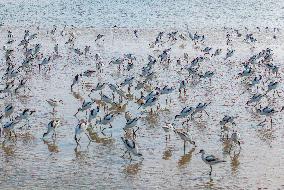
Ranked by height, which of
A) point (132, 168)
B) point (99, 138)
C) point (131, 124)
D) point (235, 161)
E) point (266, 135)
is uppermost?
point (131, 124)

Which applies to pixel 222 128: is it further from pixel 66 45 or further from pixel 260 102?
pixel 66 45

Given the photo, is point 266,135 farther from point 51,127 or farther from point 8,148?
point 8,148

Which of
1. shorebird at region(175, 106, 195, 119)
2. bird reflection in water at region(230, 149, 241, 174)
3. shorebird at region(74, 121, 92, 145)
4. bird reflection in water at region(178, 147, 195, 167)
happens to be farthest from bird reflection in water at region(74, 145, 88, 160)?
bird reflection in water at region(230, 149, 241, 174)

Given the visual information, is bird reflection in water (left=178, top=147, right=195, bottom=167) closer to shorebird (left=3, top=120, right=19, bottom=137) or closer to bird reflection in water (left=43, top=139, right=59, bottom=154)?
bird reflection in water (left=43, top=139, right=59, bottom=154)

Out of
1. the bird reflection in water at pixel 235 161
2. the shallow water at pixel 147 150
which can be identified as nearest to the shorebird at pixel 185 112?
the shallow water at pixel 147 150

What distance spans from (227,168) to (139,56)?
15990 mm

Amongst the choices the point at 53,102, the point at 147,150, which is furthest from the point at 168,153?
the point at 53,102

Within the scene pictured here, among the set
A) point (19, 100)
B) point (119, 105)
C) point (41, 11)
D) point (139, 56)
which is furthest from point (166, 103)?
point (41, 11)

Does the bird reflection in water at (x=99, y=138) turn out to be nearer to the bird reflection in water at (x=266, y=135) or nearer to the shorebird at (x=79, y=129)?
the shorebird at (x=79, y=129)

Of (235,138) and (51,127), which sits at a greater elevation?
(51,127)

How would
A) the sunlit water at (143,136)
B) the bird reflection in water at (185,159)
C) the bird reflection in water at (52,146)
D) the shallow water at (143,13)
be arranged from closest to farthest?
1. the sunlit water at (143,136)
2. the bird reflection in water at (185,159)
3. the bird reflection in water at (52,146)
4. the shallow water at (143,13)

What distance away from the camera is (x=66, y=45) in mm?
33469

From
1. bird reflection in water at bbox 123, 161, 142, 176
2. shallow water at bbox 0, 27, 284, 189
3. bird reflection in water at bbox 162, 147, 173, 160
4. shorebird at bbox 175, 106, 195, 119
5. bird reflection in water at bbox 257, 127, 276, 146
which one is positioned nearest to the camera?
shallow water at bbox 0, 27, 284, 189

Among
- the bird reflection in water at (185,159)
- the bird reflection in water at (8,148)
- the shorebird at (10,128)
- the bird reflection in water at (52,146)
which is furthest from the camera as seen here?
the shorebird at (10,128)
